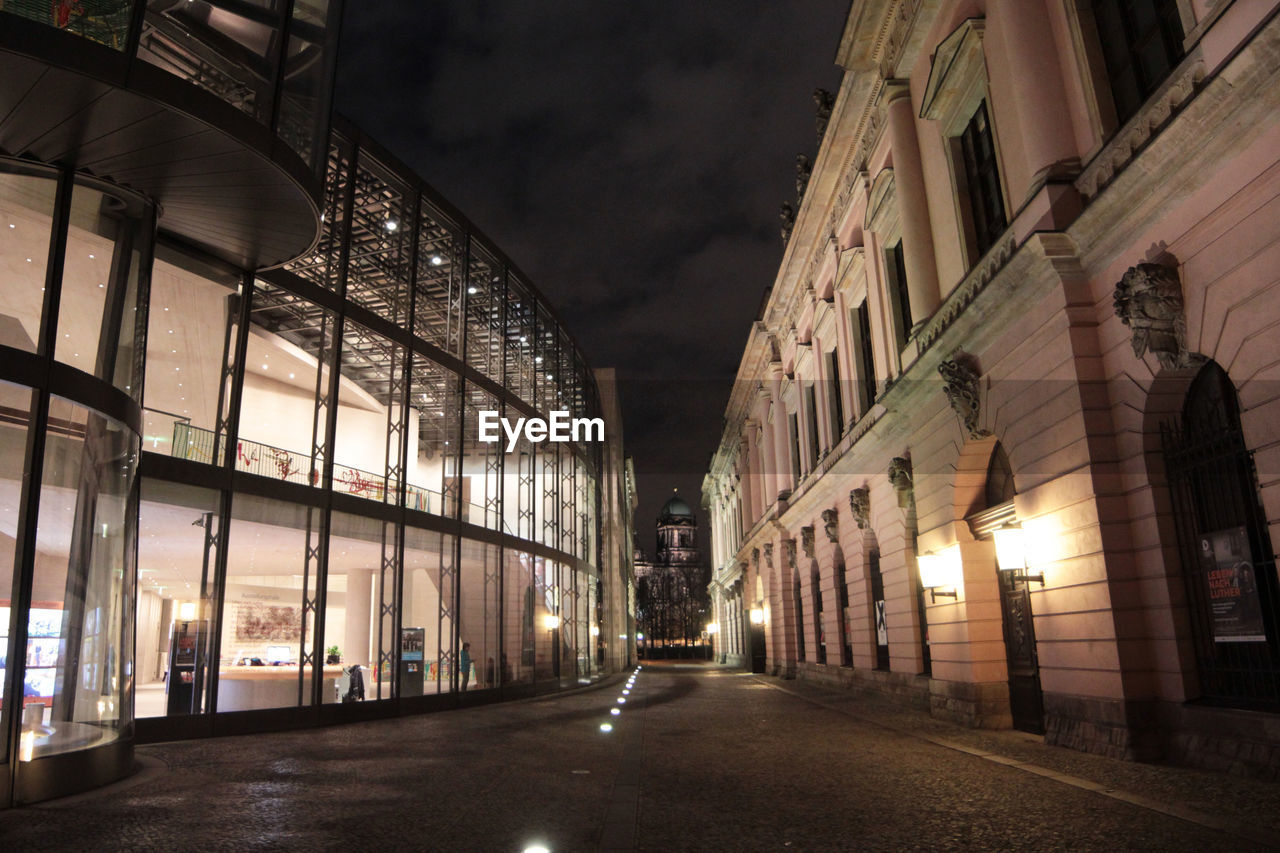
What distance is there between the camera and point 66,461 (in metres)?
9.20

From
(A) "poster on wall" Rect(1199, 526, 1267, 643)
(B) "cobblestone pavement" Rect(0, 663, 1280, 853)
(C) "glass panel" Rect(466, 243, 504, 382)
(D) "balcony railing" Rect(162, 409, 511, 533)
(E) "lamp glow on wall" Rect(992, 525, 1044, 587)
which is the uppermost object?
(C) "glass panel" Rect(466, 243, 504, 382)

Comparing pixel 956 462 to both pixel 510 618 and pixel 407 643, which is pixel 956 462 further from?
pixel 510 618

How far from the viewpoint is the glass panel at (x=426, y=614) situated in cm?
1931

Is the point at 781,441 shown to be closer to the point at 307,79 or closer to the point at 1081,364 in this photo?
the point at 1081,364

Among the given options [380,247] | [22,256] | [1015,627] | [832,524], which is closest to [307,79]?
[22,256]

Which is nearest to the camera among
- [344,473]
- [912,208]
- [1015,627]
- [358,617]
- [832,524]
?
[1015,627]

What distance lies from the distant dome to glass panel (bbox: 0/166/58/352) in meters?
124

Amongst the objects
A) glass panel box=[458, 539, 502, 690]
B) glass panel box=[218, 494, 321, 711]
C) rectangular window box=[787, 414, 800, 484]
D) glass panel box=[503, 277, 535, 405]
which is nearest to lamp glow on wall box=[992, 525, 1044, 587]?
glass panel box=[218, 494, 321, 711]

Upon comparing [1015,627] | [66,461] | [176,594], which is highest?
[66,461]

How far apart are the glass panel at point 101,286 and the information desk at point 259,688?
257 inches

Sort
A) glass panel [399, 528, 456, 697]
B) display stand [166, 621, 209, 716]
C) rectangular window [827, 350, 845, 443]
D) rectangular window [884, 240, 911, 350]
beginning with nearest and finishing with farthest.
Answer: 1. display stand [166, 621, 209, 716]
2. glass panel [399, 528, 456, 697]
3. rectangular window [884, 240, 911, 350]
4. rectangular window [827, 350, 845, 443]

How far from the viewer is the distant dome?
5207 inches

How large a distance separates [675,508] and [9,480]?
12504 cm

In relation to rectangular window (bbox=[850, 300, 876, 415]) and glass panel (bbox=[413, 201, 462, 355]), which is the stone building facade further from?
glass panel (bbox=[413, 201, 462, 355])
